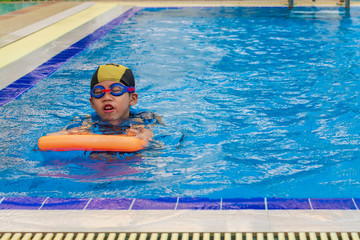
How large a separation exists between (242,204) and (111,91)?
165 centimetres

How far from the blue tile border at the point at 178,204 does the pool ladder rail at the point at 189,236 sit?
11.9 inches

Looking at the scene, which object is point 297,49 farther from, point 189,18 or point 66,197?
point 66,197

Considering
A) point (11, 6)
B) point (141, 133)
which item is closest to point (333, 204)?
point (141, 133)

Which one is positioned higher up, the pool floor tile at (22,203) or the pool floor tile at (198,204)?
the pool floor tile at (198,204)

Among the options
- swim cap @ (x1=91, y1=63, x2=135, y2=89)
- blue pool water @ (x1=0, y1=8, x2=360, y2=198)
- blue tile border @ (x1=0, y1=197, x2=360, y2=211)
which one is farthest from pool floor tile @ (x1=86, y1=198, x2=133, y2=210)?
swim cap @ (x1=91, y1=63, x2=135, y2=89)

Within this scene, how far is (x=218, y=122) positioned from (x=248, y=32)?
511 centimetres

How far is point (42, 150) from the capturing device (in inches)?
152

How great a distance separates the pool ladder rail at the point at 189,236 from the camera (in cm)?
268

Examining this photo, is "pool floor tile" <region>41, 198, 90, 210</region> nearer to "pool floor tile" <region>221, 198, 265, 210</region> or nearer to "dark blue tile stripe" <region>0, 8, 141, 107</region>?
"pool floor tile" <region>221, 198, 265, 210</region>

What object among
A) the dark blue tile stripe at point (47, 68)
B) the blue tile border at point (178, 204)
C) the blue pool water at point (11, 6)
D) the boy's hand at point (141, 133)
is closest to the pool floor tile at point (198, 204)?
the blue tile border at point (178, 204)

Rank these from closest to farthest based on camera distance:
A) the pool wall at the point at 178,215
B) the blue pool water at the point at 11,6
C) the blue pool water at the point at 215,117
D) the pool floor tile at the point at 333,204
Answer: the pool wall at the point at 178,215
the pool floor tile at the point at 333,204
the blue pool water at the point at 215,117
the blue pool water at the point at 11,6

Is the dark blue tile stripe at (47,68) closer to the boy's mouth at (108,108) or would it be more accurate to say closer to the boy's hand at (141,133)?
the boy's mouth at (108,108)

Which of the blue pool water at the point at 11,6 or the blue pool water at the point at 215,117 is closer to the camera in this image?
the blue pool water at the point at 215,117

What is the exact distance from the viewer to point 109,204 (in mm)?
3133
